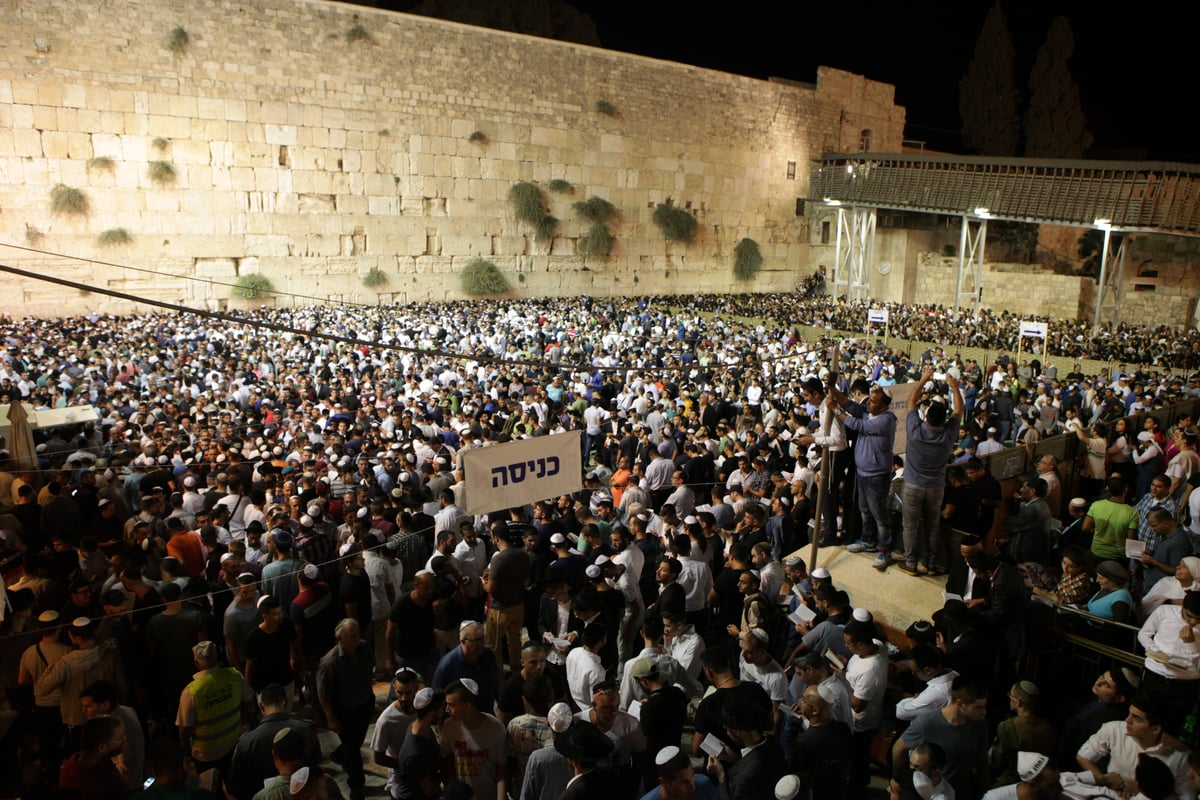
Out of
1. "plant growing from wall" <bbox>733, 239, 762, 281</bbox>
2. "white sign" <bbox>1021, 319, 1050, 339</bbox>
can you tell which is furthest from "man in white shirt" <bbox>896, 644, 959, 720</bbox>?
"plant growing from wall" <bbox>733, 239, 762, 281</bbox>

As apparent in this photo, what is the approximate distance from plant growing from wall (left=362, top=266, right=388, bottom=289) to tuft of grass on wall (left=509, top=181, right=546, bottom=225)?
4.51 m

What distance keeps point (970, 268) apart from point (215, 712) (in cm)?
2585

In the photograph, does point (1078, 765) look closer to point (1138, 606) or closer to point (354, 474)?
point (1138, 606)

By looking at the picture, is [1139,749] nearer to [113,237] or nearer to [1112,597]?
[1112,597]

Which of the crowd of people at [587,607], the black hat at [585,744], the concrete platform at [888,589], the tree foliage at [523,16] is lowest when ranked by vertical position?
the concrete platform at [888,589]

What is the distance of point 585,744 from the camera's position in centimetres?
278

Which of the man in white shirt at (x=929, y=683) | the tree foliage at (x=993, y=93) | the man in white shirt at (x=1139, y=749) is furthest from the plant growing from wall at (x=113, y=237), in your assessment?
the tree foliage at (x=993, y=93)

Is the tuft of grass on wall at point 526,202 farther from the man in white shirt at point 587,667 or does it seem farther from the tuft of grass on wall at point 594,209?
the man in white shirt at point 587,667

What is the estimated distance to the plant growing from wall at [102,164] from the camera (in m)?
17.6

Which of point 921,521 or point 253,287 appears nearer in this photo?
point 921,521

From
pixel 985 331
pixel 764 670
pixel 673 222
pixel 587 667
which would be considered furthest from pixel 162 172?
pixel 764 670

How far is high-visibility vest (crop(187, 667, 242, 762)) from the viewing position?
3.49 meters

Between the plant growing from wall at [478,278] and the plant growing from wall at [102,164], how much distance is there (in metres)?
9.00

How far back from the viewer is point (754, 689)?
122 inches
